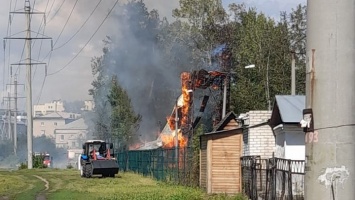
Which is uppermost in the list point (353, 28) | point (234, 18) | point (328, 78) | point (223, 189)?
point (234, 18)

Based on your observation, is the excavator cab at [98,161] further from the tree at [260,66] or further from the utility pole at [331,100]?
the utility pole at [331,100]

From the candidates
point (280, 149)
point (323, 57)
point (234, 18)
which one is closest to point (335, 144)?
point (323, 57)

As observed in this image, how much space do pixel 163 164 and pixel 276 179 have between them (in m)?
21.7

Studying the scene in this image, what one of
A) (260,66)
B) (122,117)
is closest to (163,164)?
(260,66)

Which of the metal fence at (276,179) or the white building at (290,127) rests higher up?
the white building at (290,127)

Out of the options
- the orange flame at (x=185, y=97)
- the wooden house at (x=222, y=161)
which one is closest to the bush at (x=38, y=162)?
the orange flame at (x=185, y=97)

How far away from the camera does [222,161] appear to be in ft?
84.3

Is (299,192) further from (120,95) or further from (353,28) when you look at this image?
(120,95)

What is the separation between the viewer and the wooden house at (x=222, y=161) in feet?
82.7

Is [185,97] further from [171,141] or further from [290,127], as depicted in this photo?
[290,127]

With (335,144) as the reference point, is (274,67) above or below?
above

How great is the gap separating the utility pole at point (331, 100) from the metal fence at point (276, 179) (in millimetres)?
9214

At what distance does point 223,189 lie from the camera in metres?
25.2

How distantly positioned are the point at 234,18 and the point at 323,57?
5953cm
